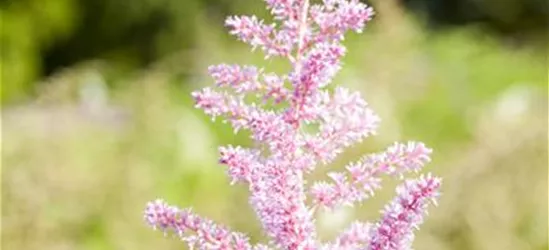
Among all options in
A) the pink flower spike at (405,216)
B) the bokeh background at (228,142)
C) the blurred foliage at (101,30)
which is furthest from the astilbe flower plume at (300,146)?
the blurred foliage at (101,30)

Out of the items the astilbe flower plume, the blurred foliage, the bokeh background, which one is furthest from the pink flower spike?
the blurred foliage

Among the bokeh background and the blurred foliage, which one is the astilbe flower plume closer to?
the bokeh background

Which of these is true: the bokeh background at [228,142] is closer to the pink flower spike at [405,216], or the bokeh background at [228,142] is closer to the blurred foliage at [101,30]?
the pink flower spike at [405,216]

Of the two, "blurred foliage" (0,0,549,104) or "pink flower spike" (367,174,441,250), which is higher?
"blurred foliage" (0,0,549,104)

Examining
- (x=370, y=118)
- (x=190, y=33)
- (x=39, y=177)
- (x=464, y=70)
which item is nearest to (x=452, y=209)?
(x=39, y=177)

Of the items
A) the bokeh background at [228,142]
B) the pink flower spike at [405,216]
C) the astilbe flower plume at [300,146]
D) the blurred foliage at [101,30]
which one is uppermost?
the blurred foliage at [101,30]

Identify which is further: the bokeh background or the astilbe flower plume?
the bokeh background

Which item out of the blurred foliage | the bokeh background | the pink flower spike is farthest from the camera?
the blurred foliage

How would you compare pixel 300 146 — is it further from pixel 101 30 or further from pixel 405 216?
pixel 101 30

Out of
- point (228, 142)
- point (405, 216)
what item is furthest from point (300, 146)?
point (228, 142)
